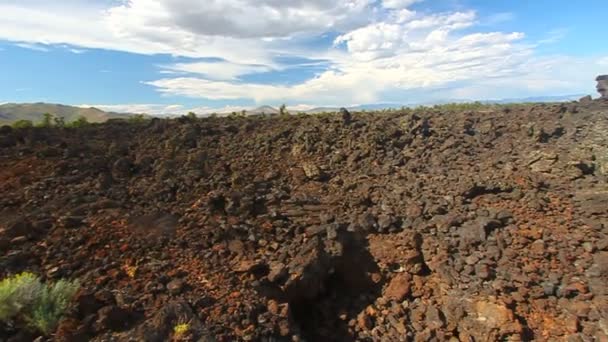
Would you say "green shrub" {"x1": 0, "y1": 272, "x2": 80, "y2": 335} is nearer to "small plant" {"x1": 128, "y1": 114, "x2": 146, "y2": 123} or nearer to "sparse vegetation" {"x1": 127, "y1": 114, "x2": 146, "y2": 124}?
"sparse vegetation" {"x1": 127, "y1": 114, "x2": 146, "y2": 124}

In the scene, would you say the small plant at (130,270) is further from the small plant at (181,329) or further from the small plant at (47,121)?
the small plant at (47,121)

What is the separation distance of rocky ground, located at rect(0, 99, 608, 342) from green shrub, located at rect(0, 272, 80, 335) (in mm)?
133

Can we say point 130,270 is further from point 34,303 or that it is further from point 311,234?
point 311,234

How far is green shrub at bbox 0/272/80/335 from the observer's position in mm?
3787

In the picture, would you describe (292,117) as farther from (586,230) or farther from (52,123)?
(586,230)

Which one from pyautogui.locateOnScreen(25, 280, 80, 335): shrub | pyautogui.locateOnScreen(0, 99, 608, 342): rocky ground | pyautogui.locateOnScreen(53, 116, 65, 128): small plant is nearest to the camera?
pyautogui.locateOnScreen(25, 280, 80, 335): shrub

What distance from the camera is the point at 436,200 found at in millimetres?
7211

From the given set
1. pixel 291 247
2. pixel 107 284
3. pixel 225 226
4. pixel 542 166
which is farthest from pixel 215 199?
pixel 542 166

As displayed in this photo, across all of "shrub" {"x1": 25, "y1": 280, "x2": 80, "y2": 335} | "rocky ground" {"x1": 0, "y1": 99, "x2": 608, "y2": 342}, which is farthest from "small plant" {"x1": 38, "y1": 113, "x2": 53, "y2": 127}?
"shrub" {"x1": 25, "y1": 280, "x2": 80, "y2": 335}

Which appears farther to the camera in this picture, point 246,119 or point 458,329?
point 246,119

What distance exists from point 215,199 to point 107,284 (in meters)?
2.41

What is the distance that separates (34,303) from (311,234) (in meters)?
3.53

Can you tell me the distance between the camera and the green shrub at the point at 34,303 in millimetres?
3787

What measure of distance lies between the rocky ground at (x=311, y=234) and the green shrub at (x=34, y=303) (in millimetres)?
133
